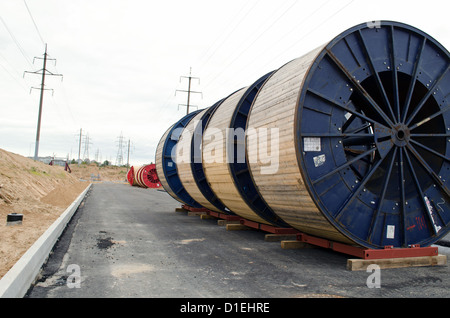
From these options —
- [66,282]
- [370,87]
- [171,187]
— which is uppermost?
[370,87]

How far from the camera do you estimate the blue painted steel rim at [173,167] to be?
1459 centimetres

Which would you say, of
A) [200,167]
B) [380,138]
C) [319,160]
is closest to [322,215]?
[319,160]

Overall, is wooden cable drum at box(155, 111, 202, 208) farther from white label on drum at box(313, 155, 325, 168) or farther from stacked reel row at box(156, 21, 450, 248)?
white label on drum at box(313, 155, 325, 168)

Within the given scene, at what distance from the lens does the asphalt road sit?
14.8ft

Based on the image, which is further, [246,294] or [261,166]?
[261,166]

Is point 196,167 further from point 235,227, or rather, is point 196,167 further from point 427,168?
point 427,168

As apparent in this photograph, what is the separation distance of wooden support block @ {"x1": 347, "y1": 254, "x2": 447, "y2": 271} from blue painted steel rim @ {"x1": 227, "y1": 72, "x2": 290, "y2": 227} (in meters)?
2.67

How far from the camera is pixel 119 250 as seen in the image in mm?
6898

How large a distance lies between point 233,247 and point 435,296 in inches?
154

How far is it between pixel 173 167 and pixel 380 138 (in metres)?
9.76

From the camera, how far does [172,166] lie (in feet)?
49.3

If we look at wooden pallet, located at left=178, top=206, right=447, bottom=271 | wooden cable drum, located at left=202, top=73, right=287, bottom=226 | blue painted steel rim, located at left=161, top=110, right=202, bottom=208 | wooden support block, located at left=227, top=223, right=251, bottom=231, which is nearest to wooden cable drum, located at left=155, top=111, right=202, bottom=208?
blue painted steel rim, located at left=161, top=110, right=202, bottom=208

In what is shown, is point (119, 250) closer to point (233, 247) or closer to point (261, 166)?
point (233, 247)

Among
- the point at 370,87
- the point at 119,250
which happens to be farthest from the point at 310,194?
the point at 119,250
